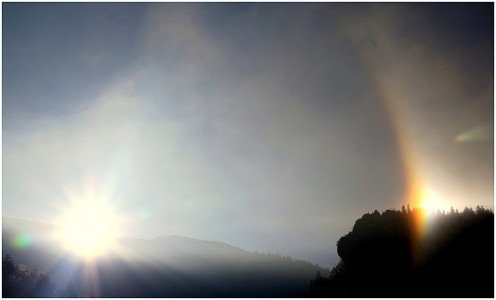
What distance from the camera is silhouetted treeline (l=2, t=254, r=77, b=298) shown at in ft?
383

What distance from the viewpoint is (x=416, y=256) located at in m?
68.1

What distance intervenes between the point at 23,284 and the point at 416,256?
494 feet

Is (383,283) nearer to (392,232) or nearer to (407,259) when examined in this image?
(407,259)

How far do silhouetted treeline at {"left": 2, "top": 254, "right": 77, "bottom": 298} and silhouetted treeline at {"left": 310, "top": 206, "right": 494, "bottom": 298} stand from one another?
113990 mm

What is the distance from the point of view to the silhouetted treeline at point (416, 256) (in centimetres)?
5631

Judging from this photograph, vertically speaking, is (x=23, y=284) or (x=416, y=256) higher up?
(x=416, y=256)

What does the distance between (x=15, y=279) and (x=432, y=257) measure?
149 metres

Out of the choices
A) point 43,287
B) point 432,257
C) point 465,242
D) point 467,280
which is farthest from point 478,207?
point 43,287

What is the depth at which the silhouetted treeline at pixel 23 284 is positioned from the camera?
117 m

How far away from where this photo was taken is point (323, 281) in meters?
90.8

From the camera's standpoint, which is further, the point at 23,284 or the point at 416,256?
the point at 23,284

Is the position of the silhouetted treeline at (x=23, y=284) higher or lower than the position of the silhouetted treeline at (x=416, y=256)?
lower

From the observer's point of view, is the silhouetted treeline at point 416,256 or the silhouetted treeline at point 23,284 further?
the silhouetted treeline at point 23,284

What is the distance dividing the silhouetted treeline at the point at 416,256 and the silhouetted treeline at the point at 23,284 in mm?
113990
